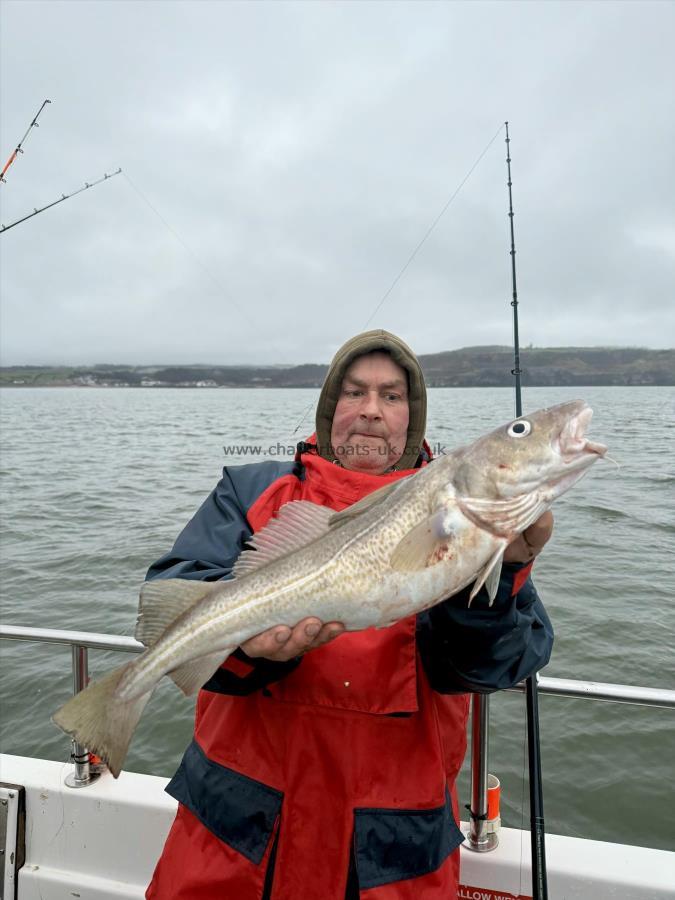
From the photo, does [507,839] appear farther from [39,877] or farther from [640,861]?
[39,877]

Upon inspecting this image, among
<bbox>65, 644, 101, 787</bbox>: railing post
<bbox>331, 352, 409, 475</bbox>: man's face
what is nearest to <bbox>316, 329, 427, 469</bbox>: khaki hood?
<bbox>331, 352, 409, 475</bbox>: man's face

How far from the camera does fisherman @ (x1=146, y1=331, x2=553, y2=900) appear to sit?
2.49m

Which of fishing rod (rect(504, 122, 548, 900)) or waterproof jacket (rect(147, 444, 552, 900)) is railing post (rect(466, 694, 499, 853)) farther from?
waterproof jacket (rect(147, 444, 552, 900))

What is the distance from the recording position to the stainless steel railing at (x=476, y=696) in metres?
2.97

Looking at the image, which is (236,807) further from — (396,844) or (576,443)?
(576,443)

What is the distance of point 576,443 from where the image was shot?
2283 millimetres

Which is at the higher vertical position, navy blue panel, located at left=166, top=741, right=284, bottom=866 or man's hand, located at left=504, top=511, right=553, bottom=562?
man's hand, located at left=504, top=511, right=553, bottom=562

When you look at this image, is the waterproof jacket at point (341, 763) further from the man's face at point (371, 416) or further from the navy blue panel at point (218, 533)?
the man's face at point (371, 416)

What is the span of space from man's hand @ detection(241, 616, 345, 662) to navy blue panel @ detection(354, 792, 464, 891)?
739 millimetres

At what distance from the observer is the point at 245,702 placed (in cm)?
274

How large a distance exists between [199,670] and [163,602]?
34cm

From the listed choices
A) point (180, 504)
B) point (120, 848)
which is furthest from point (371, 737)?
point (180, 504)

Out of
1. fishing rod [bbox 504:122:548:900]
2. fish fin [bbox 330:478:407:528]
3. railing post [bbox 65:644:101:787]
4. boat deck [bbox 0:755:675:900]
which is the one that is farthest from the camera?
railing post [bbox 65:644:101:787]

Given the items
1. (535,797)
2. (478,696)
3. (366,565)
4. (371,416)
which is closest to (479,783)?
(535,797)
